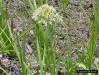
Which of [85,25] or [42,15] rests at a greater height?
[42,15]

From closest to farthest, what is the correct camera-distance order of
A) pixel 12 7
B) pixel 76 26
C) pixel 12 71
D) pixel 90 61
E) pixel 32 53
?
pixel 90 61
pixel 12 71
pixel 32 53
pixel 76 26
pixel 12 7

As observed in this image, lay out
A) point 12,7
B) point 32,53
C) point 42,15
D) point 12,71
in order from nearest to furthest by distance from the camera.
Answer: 1. point 42,15
2. point 12,71
3. point 32,53
4. point 12,7

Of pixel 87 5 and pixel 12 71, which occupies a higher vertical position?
pixel 87 5

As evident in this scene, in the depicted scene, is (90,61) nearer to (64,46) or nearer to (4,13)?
(64,46)

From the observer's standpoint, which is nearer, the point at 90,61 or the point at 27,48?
the point at 90,61

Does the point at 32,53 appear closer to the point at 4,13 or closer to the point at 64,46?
the point at 64,46

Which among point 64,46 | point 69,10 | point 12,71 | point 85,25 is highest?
point 69,10

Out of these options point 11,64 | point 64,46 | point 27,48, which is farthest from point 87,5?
point 11,64

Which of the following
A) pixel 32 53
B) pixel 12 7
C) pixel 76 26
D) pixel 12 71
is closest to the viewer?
pixel 12 71

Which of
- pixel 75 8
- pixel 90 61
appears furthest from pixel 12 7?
pixel 90 61
